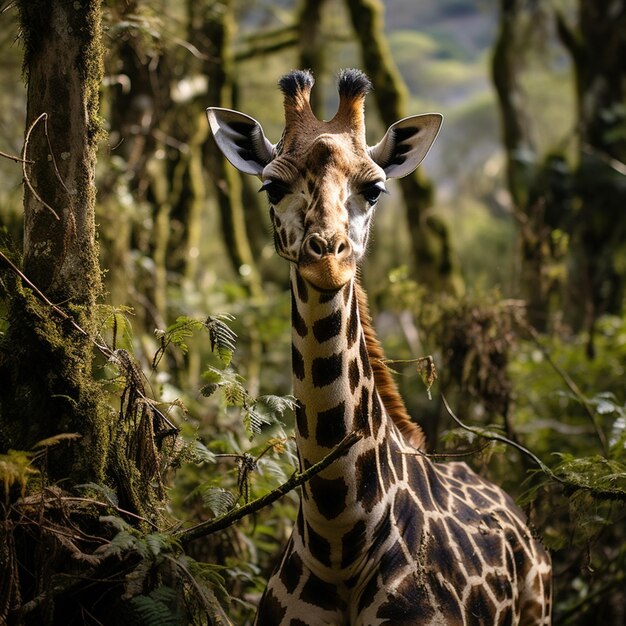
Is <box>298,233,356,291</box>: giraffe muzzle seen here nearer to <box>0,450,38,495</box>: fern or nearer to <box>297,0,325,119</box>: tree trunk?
<box>0,450,38,495</box>: fern

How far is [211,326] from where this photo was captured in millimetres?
4715

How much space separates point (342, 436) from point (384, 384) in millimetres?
952

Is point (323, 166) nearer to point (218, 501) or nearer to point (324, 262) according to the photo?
point (324, 262)

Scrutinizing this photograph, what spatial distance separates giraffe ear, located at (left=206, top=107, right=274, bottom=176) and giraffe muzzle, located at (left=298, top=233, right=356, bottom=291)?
4.13ft

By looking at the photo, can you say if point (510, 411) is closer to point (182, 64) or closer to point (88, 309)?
point (88, 309)

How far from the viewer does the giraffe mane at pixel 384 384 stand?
17.5 ft

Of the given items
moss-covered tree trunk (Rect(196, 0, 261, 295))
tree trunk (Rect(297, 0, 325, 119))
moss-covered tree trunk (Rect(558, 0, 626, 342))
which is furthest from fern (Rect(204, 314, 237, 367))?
tree trunk (Rect(297, 0, 325, 119))

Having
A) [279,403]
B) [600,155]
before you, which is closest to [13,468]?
[279,403]

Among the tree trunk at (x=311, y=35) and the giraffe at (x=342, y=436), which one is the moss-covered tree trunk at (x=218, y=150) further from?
the giraffe at (x=342, y=436)

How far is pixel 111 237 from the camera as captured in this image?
10219 mm

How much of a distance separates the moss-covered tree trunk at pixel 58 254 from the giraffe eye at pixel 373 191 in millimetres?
1380

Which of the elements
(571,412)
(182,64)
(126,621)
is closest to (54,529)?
(126,621)

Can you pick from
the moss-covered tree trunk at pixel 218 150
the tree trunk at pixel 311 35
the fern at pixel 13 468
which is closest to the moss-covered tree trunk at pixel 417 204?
the tree trunk at pixel 311 35

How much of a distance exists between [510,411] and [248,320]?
18.4ft
